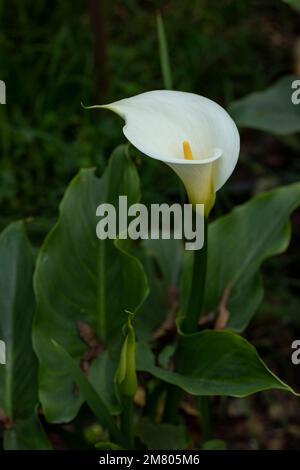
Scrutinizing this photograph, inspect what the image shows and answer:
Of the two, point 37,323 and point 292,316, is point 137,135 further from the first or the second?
point 292,316

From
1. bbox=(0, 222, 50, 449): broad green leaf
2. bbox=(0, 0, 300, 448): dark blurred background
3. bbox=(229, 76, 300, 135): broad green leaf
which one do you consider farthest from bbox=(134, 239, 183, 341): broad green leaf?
bbox=(229, 76, 300, 135): broad green leaf

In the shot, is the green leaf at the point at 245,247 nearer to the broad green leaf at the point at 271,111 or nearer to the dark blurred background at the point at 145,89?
the dark blurred background at the point at 145,89

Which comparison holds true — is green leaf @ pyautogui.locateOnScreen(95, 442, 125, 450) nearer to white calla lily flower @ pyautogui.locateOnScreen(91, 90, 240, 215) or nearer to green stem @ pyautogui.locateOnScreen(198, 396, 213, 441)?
green stem @ pyautogui.locateOnScreen(198, 396, 213, 441)

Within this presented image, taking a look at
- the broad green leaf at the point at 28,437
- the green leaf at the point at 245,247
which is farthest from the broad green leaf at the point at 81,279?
the green leaf at the point at 245,247

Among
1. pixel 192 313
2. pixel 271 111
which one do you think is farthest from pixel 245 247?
pixel 271 111

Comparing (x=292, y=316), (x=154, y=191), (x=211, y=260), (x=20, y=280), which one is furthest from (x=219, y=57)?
(x=20, y=280)

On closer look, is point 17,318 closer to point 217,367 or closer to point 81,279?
point 81,279
